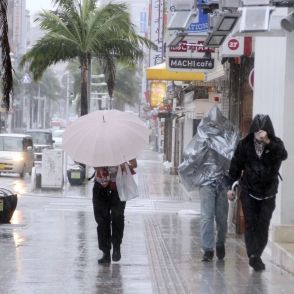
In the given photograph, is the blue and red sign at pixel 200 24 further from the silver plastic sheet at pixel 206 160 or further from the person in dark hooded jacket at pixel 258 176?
Answer: the person in dark hooded jacket at pixel 258 176

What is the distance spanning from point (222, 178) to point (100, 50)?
19490 millimetres

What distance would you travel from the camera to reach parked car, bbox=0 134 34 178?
105 feet

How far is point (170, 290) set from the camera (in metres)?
8.62

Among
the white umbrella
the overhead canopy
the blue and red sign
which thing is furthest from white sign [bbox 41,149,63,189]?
the white umbrella

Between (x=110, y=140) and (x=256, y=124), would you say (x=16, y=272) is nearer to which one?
(x=110, y=140)

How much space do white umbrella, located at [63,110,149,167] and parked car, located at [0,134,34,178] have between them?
2230cm

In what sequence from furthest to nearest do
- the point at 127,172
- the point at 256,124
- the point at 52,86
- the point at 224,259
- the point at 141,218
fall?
the point at 52,86
the point at 141,218
the point at 224,259
the point at 127,172
the point at 256,124

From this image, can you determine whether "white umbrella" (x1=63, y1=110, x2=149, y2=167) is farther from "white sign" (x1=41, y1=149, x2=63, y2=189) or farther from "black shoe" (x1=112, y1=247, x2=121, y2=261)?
"white sign" (x1=41, y1=149, x2=63, y2=189)

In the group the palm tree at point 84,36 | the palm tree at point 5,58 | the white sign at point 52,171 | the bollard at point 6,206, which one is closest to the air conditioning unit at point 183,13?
the palm tree at point 5,58

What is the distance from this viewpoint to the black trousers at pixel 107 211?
10031 millimetres

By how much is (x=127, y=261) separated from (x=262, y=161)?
7.48 ft

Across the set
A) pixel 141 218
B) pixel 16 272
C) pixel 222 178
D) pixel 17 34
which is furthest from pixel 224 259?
pixel 17 34

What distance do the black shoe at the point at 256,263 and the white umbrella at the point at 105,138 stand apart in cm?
179

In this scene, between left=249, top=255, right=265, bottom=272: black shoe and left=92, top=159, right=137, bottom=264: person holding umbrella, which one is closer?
left=249, top=255, right=265, bottom=272: black shoe
